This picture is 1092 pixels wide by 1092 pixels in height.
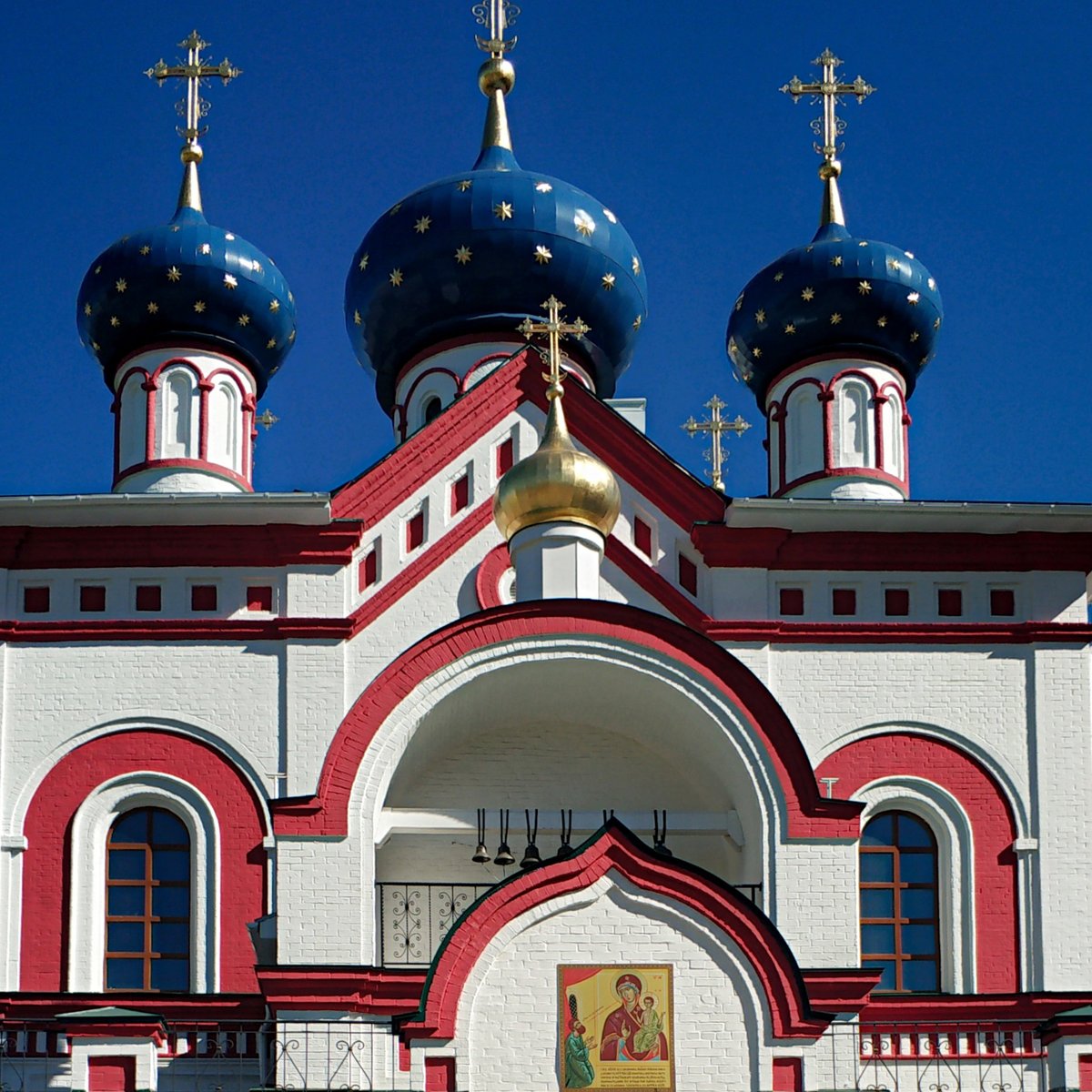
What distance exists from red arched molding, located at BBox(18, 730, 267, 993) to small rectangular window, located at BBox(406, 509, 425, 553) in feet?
5.36

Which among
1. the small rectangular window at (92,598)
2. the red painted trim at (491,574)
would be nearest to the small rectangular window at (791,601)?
the red painted trim at (491,574)

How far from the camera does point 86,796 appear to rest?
49.8 ft

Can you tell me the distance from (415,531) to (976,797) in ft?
11.4

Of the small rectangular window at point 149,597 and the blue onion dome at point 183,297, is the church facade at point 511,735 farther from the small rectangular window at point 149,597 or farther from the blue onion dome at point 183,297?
the blue onion dome at point 183,297

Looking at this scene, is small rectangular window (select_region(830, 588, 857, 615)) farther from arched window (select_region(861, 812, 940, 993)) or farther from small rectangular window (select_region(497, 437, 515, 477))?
small rectangular window (select_region(497, 437, 515, 477))

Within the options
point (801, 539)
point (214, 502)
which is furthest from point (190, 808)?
point (801, 539)

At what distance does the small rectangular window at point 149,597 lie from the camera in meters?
15.6

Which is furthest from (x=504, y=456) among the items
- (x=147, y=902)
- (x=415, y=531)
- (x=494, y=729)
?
(x=147, y=902)

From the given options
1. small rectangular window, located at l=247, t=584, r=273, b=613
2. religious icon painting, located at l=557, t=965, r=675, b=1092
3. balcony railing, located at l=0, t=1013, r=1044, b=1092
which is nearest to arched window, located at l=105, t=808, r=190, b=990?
balcony railing, located at l=0, t=1013, r=1044, b=1092

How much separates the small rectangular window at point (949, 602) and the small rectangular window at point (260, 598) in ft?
12.4

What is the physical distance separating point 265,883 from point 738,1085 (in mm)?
3238

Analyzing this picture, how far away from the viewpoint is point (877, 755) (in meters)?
15.5

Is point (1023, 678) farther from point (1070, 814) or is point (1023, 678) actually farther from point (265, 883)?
point (265, 883)

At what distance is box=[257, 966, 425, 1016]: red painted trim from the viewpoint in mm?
13602
